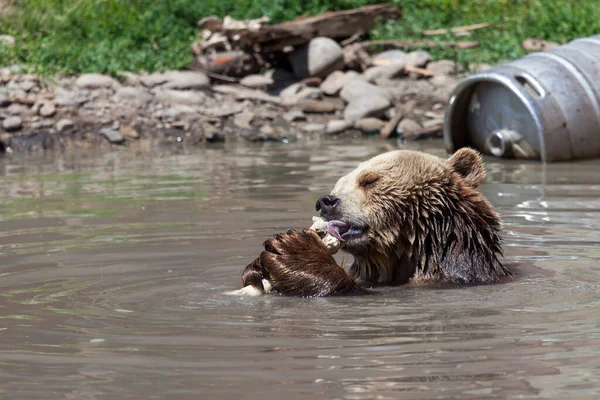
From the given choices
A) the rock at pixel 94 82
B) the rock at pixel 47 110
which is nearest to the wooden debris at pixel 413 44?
the rock at pixel 94 82

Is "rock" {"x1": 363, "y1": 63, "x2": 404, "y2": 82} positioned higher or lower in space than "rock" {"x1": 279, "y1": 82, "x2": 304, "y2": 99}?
higher

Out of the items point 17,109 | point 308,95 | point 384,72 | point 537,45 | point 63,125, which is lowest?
point 63,125

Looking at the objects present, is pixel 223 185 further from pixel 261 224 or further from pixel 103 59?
pixel 103 59

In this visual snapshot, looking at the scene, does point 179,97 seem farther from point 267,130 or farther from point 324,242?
point 324,242

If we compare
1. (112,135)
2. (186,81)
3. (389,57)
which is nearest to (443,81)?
(389,57)

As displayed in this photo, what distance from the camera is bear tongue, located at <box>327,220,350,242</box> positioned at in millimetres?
5754

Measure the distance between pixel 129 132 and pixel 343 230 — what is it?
32.9 feet

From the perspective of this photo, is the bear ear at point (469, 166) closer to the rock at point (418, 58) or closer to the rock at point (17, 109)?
the rock at point (17, 109)

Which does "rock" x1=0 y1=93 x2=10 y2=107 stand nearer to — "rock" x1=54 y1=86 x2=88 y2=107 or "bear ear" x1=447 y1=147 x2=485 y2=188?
"rock" x1=54 y1=86 x2=88 y2=107

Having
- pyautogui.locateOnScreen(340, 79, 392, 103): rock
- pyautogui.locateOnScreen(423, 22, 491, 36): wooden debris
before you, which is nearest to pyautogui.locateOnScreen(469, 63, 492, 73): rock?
pyautogui.locateOnScreen(423, 22, 491, 36): wooden debris

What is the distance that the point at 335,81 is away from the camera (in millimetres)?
16625

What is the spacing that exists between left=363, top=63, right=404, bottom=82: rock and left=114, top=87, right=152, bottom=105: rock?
323cm

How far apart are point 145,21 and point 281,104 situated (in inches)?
121

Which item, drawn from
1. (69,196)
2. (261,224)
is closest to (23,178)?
(69,196)
